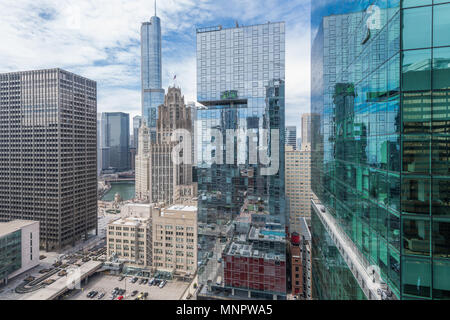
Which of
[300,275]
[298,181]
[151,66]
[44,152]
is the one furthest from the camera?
[151,66]

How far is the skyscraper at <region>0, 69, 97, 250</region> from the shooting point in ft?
40.6

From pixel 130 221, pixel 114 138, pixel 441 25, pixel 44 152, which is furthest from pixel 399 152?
pixel 44 152

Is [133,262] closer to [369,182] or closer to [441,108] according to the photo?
[369,182]

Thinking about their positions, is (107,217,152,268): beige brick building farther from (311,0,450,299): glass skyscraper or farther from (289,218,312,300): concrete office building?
(311,0,450,299): glass skyscraper

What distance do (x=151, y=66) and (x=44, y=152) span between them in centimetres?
2415

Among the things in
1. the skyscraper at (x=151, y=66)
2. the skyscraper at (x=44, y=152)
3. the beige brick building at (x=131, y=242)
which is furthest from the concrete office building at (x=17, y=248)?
the skyscraper at (x=151, y=66)

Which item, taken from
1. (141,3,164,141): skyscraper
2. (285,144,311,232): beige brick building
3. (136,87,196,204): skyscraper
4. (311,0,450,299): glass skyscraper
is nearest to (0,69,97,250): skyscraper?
(136,87,196,204): skyscraper

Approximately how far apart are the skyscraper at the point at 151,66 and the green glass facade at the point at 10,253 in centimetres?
2226

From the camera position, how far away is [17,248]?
9.26 meters

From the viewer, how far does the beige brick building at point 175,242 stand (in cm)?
939

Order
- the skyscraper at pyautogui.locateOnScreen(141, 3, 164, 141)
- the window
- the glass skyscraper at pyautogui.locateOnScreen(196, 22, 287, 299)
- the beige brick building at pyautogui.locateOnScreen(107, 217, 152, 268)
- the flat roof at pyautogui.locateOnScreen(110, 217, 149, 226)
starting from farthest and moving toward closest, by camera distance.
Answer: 1. the skyscraper at pyautogui.locateOnScreen(141, 3, 164, 141)
2. the flat roof at pyautogui.locateOnScreen(110, 217, 149, 226)
3. the beige brick building at pyautogui.locateOnScreen(107, 217, 152, 268)
4. the glass skyscraper at pyautogui.locateOnScreen(196, 22, 287, 299)
5. the window

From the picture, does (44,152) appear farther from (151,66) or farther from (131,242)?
(151,66)

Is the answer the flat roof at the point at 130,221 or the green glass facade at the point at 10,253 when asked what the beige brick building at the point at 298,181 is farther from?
the green glass facade at the point at 10,253

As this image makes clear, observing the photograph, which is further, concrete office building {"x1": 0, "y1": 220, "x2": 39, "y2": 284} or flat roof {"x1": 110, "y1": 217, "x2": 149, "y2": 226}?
flat roof {"x1": 110, "y1": 217, "x2": 149, "y2": 226}
